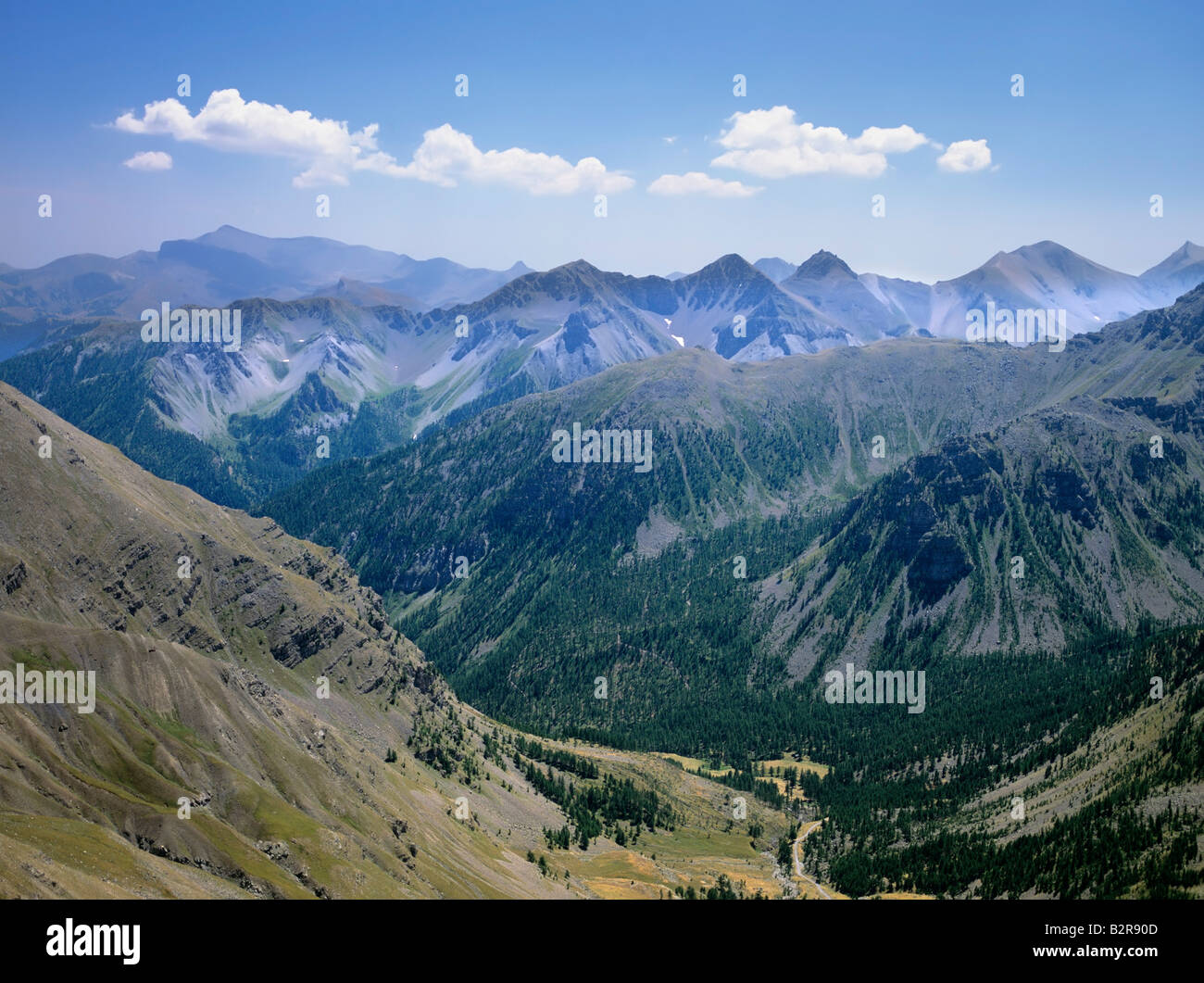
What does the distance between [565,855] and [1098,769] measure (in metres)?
103

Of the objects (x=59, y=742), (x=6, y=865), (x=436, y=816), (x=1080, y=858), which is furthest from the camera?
(x=436, y=816)

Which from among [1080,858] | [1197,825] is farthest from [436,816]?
[1197,825]

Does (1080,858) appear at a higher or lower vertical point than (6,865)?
lower

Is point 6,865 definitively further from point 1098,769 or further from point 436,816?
point 1098,769

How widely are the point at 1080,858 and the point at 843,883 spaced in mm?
46344

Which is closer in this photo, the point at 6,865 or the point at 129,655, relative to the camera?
the point at 6,865

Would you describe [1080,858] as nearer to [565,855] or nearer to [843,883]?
[843,883]
